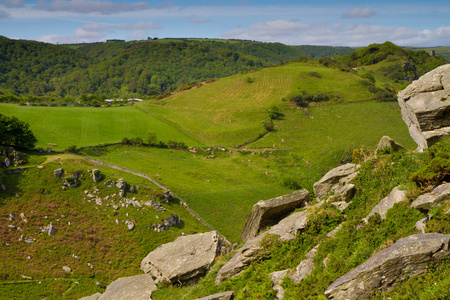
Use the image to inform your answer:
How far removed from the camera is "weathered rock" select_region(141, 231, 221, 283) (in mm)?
20688

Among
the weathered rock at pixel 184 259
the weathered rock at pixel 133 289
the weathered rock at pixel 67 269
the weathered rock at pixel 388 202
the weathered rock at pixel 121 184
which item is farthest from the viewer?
the weathered rock at pixel 121 184

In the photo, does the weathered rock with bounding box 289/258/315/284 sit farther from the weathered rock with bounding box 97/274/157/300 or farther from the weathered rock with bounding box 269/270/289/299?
the weathered rock with bounding box 97/274/157/300

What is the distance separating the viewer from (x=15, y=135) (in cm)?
5678

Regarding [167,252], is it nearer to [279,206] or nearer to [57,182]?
[279,206]

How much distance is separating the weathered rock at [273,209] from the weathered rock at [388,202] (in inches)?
261

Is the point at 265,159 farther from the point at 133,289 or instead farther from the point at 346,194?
the point at 346,194

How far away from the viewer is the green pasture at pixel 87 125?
77.6 meters

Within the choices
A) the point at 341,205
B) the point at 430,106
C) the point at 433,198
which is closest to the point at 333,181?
the point at 341,205

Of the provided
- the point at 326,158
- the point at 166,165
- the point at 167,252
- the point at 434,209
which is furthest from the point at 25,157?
the point at 326,158

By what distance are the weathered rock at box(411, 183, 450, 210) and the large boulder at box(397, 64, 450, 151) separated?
5.72 metres

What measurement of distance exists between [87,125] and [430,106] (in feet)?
→ 287

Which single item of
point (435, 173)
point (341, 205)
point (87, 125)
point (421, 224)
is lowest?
point (341, 205)

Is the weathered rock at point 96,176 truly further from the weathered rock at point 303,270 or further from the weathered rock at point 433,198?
the weathered rock at point 433,198

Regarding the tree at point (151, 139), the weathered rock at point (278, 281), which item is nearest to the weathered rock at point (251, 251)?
the weathered rock at point (278, 281)
